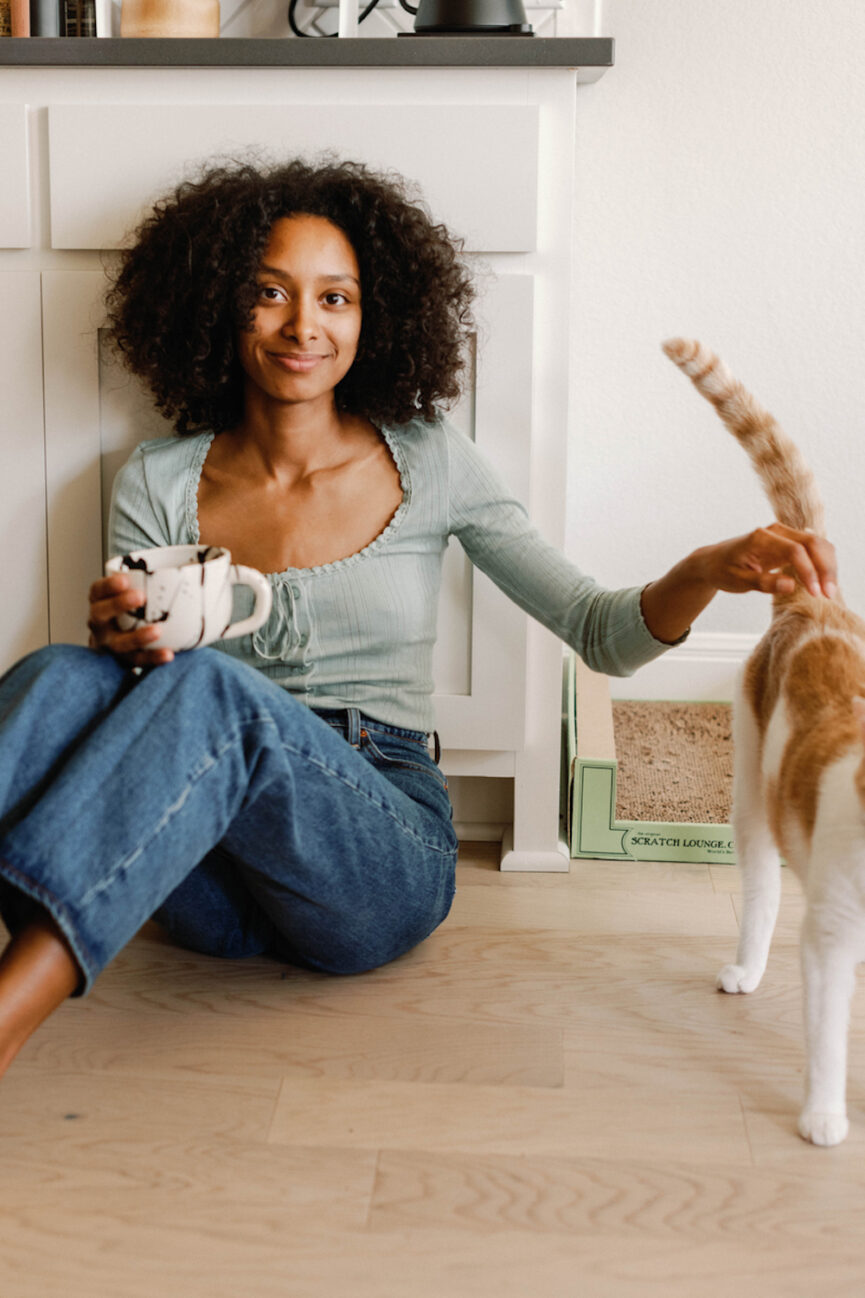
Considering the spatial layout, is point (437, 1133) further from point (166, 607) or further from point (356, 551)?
point (356, 551)

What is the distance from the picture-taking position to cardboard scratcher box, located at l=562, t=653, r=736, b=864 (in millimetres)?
1567

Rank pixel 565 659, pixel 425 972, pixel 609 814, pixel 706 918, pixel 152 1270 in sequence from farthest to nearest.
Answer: pixel 565 659, pixel 609 814, pixel 706 918, pixel 425 972, pixel 152 1270

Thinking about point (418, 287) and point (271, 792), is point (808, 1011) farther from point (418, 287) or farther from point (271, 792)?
point (418, 287)

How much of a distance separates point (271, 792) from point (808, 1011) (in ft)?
1.60

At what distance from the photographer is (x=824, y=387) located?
6.41 feet

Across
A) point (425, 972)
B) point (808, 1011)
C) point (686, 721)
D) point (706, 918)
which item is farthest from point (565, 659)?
point (808, 1011)

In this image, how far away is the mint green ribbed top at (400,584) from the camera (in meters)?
1.27

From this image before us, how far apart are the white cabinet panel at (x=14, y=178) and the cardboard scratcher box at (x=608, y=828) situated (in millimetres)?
938

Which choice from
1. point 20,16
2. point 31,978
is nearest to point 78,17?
point 20,16

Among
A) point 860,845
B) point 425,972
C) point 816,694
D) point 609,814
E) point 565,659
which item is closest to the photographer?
point 860,845

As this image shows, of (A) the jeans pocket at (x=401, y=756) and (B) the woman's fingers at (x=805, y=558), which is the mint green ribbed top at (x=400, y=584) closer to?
(A) the jeans pocket at (x=401, y=756)

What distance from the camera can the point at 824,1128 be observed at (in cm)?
100

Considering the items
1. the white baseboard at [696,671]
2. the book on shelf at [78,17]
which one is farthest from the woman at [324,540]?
the white baseboard at [696,671]

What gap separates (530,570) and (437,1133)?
1.97 feet
